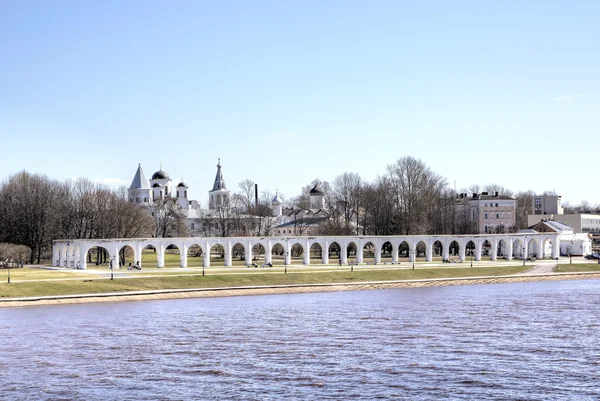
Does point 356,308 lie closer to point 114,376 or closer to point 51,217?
point 114,376

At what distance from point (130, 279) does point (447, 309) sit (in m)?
25.1

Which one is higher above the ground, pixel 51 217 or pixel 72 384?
pixel 51 217

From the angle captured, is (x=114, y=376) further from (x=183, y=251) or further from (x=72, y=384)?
(x=183, y=251)

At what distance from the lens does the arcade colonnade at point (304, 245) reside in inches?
3110

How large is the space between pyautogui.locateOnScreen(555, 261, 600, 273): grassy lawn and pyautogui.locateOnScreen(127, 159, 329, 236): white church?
156ft

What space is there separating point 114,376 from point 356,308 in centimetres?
2433

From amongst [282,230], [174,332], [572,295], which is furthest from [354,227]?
[174,332]

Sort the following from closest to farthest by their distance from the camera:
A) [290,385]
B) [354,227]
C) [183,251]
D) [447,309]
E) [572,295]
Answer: [290,385] < [447,309] < [572,295] < [183,251] < [354,227]

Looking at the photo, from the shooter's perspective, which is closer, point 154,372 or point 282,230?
point 154,372

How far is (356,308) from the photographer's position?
174 ft

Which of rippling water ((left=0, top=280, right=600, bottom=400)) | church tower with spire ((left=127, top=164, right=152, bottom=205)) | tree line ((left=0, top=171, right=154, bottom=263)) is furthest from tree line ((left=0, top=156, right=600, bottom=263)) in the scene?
rippling water ((left=0, top=280, right=600, bottom=400))

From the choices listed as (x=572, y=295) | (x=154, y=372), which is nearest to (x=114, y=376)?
(x=154, y=372)

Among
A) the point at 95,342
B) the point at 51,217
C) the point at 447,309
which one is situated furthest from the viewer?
the point at 51,217

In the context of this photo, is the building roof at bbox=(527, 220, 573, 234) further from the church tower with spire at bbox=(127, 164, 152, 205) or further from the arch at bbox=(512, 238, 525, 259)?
the church tower with spire at bbox=(127, 164, 152, 205)
